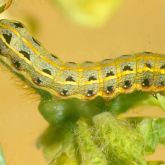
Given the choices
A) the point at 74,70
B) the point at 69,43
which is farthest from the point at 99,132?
the point at 69,43

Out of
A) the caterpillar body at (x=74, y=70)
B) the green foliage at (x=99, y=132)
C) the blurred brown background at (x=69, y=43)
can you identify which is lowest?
the green foliage at (x=99, y=132)

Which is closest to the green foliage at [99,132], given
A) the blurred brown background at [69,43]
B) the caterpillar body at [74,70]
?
the caterpillar body at [74,70]

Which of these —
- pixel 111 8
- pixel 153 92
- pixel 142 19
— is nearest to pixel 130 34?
pixel 142 19

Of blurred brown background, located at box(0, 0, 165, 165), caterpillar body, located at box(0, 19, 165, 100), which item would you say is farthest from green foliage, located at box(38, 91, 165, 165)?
blurred brown background, located at box(0, 0, 165, 165)

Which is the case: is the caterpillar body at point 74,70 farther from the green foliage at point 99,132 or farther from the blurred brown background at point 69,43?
the blurred brown background at point 69,43

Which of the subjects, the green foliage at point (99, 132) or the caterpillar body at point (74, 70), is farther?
the caterpillar body at point (74, 70)

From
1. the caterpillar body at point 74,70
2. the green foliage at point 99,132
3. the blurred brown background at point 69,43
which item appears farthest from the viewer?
the blurred brown background at point 69,43

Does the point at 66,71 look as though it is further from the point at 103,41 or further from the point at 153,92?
the point at 103,41

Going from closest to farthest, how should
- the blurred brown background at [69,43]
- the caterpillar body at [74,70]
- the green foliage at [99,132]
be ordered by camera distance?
the green foliage at [99,132] → the caterpillar body at [74,70] → the blurred brown background at [69,43]
